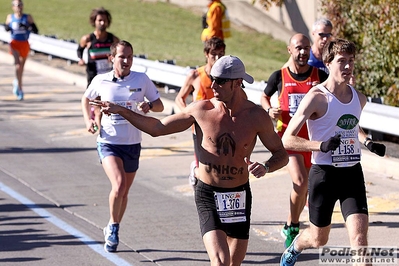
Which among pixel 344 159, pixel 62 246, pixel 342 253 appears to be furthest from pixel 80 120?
pixel 344 159

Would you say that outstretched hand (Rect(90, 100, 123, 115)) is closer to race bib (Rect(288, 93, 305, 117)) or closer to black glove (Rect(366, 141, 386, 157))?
black glove (Rect(366, 141, 386, 157))

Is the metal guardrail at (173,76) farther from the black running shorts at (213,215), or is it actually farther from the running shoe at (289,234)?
the black running shorts at (213,215)

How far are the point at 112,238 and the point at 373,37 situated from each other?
739 cm

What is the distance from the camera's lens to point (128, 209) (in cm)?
1048

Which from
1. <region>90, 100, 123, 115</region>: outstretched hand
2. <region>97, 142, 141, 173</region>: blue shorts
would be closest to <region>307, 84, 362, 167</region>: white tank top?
<region>90, 100, 123, 115</region>: outstretched hand

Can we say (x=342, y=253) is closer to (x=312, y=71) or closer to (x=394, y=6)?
(x=312, y=71)

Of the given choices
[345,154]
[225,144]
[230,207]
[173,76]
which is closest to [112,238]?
[230,207]

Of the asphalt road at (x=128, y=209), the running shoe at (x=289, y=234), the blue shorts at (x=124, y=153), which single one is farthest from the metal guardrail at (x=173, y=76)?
the blue shorts at (x=124, y=153)

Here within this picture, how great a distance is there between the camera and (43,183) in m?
11.8

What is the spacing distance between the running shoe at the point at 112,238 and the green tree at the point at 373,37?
6.39 m

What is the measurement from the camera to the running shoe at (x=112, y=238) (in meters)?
8.74

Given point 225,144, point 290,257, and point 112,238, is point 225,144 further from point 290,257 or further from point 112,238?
point 112,238

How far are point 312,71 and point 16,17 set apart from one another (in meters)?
10.4

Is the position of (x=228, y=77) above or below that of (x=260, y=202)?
above
